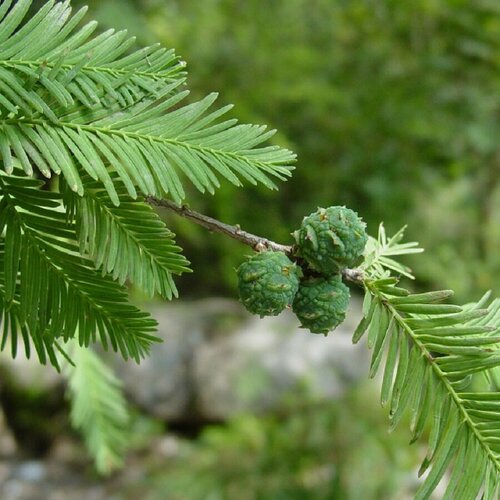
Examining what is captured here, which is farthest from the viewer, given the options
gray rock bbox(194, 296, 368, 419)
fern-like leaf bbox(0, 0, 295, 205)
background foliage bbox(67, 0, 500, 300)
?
gray rock bbox(194, 296, 368, 419)

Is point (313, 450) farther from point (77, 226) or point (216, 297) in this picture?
point (216, 297)

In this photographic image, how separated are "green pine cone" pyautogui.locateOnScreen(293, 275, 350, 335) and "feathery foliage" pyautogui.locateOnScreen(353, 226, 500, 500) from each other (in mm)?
22

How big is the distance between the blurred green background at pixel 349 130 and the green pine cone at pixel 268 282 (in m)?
1.51

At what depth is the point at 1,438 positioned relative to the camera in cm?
279

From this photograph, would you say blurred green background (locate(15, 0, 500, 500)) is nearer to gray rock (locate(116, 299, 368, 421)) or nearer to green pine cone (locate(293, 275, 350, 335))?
gray rock (locate(116, 299, 368, 421))

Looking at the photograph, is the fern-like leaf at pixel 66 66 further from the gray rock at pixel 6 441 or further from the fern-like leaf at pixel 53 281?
the gray rock at pixel 6 441

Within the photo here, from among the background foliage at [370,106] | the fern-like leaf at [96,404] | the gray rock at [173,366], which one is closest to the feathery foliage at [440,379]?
the fern-like leaf at [96,404]

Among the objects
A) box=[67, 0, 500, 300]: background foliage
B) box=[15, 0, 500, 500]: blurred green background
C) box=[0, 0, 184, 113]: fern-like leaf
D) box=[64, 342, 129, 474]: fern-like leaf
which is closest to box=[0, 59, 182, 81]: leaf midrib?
box=[0, 0, 184, 113]: fern-like leaf

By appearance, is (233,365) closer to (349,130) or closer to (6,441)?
(6,441)

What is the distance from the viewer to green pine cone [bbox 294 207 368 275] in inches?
16.9

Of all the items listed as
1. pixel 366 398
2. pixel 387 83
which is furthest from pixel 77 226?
pixel 387 83

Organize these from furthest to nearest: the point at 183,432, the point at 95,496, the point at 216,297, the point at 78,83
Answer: the point at 216,297 < the point at 183,432 < the point at 95,496 < the point at 78,83

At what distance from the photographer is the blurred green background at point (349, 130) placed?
224 centimetres

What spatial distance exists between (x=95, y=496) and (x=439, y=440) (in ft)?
8.17
